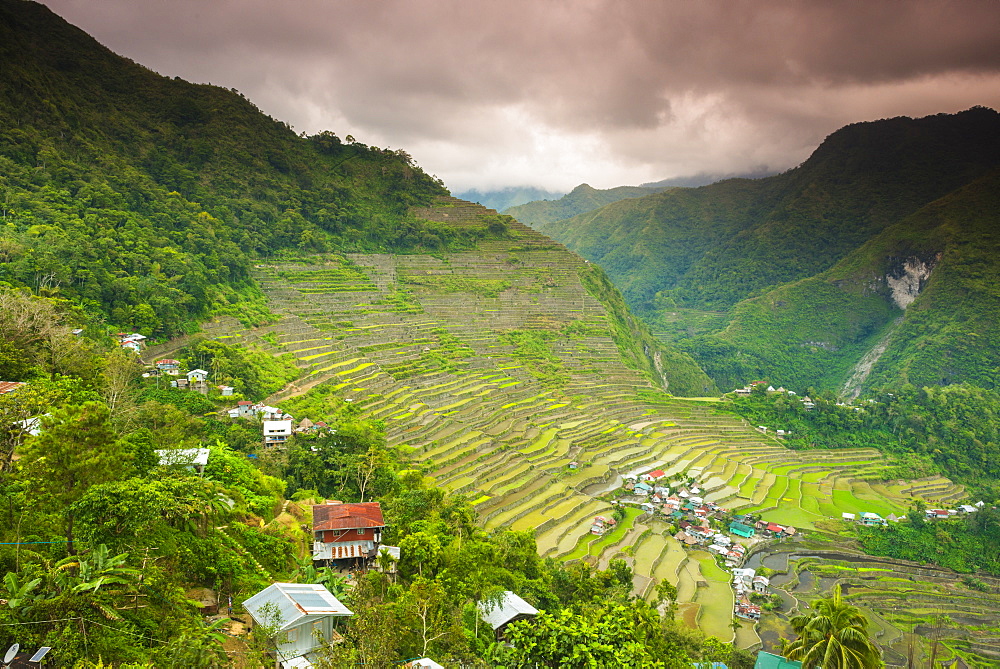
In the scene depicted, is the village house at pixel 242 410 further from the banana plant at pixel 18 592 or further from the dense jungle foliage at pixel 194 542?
the banana plant at pixel 18 592

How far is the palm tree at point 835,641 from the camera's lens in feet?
27.4

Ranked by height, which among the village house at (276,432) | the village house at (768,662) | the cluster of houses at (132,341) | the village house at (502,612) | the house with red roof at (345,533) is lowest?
the village house at (768,662)

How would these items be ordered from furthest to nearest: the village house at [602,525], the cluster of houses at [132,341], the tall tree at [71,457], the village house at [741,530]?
the village house at [741,530]
the village house at [602,525]
the cluster of houses at [132,341]
the tall tree at [71,457]

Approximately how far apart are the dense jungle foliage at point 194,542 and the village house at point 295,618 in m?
0.27

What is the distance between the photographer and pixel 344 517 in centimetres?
1223

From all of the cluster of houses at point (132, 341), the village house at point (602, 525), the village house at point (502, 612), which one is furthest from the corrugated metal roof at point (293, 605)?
the village house at point (602, 525)

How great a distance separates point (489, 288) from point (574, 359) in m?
8.34

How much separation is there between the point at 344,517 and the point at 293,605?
4.87 metres

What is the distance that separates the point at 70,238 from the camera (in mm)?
21250

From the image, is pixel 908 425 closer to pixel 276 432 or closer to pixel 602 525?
pixel 602 525

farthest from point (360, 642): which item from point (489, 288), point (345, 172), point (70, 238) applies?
point (345, 172)

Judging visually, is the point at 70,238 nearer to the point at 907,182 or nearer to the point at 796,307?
the point at 796,307

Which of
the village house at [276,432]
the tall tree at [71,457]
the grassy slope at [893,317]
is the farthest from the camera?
the grassy slope at [893,317]

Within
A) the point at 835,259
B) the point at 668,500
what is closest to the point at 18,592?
the point at 668,500
